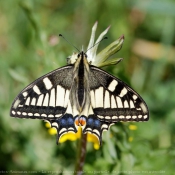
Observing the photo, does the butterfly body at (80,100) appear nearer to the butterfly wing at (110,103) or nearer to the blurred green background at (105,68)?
the butterfly wing at (110,103)

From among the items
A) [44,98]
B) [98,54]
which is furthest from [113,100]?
[44,98]

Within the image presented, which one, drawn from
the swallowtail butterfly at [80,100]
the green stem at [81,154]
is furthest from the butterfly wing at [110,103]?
the green stem at [81,154]

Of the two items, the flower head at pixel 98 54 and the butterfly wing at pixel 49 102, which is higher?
the flower head at pixel 98 54

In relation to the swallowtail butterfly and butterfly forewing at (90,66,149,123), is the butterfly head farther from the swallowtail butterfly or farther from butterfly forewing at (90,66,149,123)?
butterfly forewing at (90,66,149,123)

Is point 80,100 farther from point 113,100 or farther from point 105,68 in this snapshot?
point 105,68

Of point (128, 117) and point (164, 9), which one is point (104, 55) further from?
point (164, 9)

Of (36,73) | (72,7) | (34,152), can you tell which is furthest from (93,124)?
(72,7)

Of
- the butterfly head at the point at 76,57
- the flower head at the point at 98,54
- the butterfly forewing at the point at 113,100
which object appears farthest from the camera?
the butterfly head at the point at 76,57
